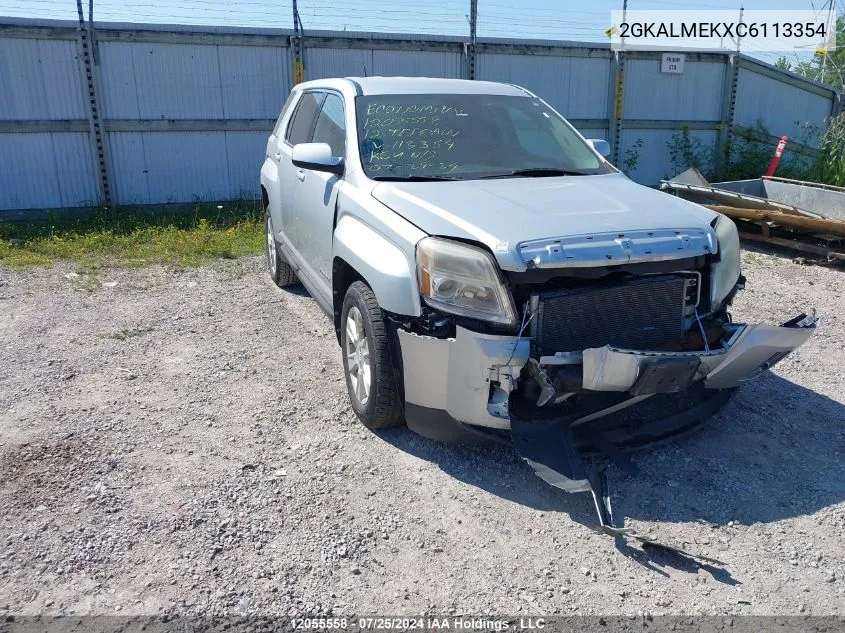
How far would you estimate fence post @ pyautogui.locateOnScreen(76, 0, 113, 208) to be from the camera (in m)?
10.1

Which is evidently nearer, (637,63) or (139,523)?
(139,523)

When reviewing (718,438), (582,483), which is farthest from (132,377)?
(718,438)

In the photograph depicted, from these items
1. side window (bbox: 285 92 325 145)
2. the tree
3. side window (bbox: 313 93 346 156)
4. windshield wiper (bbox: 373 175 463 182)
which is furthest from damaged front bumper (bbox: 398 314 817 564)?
the tree

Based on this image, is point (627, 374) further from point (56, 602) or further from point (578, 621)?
point (56, 602)

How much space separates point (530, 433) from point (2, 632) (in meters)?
2.27

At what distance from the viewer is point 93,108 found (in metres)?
10.2

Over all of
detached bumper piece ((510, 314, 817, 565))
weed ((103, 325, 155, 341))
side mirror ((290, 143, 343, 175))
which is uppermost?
side mirror ((290, 143, 343, 175))

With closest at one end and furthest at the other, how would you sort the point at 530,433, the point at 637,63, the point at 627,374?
the point at 627,374
the point at 530,433
the point at 637,63

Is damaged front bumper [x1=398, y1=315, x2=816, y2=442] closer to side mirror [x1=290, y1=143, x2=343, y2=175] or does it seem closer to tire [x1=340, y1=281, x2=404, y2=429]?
tire [x1=340, y1=281, x2=404, y2=429]

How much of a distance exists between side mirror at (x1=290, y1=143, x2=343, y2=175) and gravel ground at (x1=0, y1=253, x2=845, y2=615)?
138 cm

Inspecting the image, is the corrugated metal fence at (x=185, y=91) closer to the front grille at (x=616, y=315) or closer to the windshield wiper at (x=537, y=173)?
the windshield wiper at (x=537, y=173)

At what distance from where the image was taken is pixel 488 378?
3.32m

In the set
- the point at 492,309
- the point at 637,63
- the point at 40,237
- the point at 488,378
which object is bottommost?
the point at 40,237

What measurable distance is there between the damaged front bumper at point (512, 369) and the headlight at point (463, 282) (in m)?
0.12
